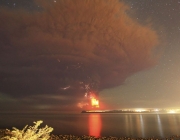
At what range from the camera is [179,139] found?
28.4m

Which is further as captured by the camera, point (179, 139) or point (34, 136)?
point (179, 139)

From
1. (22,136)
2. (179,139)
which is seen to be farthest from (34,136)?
(179,139)

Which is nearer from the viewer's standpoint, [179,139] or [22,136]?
[22,136]

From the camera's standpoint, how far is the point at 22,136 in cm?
1188

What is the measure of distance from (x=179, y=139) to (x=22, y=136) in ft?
89.0

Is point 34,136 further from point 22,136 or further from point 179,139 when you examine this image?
point 179,139

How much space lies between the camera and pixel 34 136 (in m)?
11.8

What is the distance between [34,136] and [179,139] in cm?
2656

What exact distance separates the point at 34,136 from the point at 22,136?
36.3 inches
